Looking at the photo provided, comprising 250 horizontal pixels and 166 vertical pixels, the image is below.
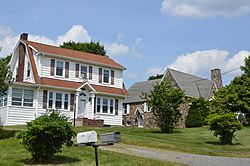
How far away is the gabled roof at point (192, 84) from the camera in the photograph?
158 feet

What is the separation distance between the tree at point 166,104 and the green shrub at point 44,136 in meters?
18.5

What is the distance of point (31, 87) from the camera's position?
33500 millimetres

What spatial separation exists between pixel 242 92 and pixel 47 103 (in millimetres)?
21662

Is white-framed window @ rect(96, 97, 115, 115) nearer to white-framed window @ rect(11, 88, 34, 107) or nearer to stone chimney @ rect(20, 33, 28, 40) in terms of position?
white-framed window @ rect(11, 88, 34, 107)

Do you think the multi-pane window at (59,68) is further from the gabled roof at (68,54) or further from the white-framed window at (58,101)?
the white-framed window at (58,101)

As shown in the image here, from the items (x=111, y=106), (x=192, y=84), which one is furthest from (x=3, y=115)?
(x=192, y=84)

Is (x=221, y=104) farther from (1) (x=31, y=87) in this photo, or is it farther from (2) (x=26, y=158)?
(2) (x=26, y=158)

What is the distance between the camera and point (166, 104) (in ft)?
104

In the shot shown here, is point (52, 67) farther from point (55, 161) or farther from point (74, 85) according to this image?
point (55, 161)

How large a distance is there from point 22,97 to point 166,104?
12037 mm

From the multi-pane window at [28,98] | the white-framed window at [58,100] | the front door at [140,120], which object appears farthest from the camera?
the front door at [140,120]

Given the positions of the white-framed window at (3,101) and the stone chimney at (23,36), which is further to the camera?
the stone chimney at (23,36)

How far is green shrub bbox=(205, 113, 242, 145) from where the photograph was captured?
24375 mm

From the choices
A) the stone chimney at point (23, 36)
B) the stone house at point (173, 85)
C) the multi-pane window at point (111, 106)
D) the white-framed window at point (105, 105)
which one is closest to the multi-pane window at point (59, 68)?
the white-framed window at point (105, 105)
